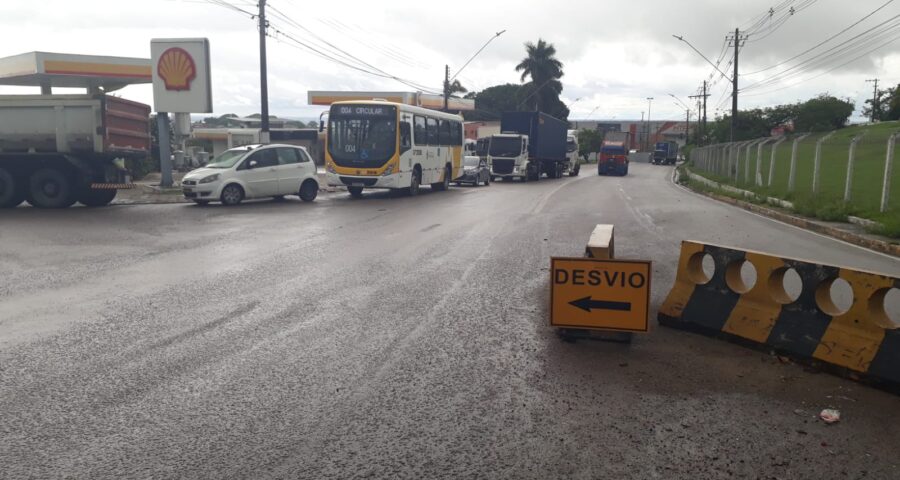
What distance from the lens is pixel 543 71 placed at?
7925 centimetres

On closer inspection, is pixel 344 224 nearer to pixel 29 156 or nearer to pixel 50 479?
pixel 29 156

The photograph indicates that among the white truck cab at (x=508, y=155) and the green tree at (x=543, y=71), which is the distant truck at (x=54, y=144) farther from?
the green tree at (x=543, y=71)

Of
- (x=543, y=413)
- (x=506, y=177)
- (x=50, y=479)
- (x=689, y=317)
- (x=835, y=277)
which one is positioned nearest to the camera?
(x=50, y=479)

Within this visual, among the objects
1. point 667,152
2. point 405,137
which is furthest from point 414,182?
point 667,152

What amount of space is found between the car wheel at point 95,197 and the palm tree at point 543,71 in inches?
2451

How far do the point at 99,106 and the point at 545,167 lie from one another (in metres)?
29.3

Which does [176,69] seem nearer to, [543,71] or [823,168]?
[823,168]

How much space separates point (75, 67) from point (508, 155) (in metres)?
20.6

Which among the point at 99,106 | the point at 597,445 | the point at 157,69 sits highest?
the point at 157,69

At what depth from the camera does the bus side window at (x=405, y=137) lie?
23.5 metres

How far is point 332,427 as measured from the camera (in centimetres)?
444

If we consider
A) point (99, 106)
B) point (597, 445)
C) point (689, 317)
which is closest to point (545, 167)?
point (99, 106)

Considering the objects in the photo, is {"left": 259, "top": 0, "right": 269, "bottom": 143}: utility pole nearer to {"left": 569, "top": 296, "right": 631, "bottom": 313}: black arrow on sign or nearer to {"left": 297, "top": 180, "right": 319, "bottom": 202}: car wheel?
{"left": 297, "top": 180, "right": 319, "bottom": 202}: car wheel

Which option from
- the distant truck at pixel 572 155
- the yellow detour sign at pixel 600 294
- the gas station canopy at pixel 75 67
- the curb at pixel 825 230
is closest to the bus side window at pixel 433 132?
the curb at pixel 825 230
